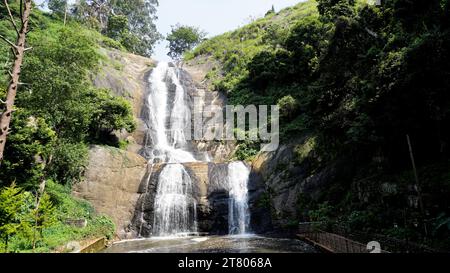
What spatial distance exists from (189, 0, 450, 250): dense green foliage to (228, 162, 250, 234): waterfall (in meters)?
4.17

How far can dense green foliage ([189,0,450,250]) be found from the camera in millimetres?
10570

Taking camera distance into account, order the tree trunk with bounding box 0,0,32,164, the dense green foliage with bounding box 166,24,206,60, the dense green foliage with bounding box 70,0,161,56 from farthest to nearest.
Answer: the dense green foliage with bounding box 166,24,206,60, the dense green foliage with bounding box 70,0,161,56, the tree trunk with bounding box 0,0,32,164

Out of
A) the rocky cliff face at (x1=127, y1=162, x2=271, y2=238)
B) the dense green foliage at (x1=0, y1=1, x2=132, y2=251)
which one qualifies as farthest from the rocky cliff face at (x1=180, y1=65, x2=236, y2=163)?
the dense green foliage at (x1=0, y1=1, x2=132, y2=251)

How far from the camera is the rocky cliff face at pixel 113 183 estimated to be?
20.7 m

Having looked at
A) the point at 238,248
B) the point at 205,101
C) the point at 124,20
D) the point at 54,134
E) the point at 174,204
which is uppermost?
the point at 124,20

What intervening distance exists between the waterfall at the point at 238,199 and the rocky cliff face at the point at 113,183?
654cm

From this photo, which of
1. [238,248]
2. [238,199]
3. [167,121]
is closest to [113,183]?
[238,199]

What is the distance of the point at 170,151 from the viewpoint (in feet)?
100

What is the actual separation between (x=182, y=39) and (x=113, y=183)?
54.5m

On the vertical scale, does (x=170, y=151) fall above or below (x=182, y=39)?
below

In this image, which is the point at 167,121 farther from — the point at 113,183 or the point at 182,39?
the point at 182,39

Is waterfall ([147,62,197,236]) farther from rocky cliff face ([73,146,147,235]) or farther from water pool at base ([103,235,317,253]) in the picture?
water pool at base ([103,235,317,253])

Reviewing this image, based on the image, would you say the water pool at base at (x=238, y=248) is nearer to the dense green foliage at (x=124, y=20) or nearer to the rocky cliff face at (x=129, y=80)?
the rocky cliff face at (x=129, y=80)

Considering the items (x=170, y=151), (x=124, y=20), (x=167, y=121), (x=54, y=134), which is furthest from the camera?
(x=124, y=20)
